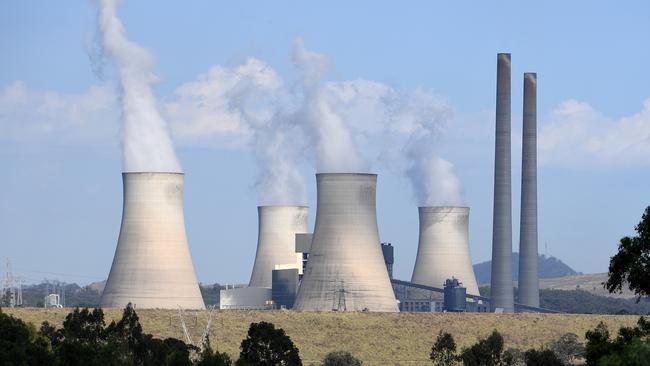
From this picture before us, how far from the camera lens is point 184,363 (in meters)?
34.6

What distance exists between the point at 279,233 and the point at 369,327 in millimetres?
15006

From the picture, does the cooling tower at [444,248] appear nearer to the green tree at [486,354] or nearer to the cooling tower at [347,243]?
the cooling tower at [347,243]

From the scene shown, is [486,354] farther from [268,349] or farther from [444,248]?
[444,248]

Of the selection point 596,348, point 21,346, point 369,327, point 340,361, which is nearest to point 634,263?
point 596,348

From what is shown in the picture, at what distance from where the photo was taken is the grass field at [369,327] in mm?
59438

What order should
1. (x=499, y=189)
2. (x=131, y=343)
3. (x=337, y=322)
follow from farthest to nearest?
(x=499, y=189) → (x=337, y=322) → (x=131, y=343)

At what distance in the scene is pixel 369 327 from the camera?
207 feet

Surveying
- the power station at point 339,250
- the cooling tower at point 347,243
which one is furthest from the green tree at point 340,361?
the power station at point 339,250

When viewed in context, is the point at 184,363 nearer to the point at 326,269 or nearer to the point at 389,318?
the point at 326,269

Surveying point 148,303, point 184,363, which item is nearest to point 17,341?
point 184,363

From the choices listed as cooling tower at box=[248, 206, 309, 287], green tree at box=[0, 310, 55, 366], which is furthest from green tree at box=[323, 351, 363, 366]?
cooling tower at box=[248, 206, 309, 287]

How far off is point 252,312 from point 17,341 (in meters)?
32.3

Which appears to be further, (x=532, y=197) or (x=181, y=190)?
(x=532, y=197)

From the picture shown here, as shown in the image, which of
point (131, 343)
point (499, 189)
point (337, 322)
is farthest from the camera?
point (499, 189)
